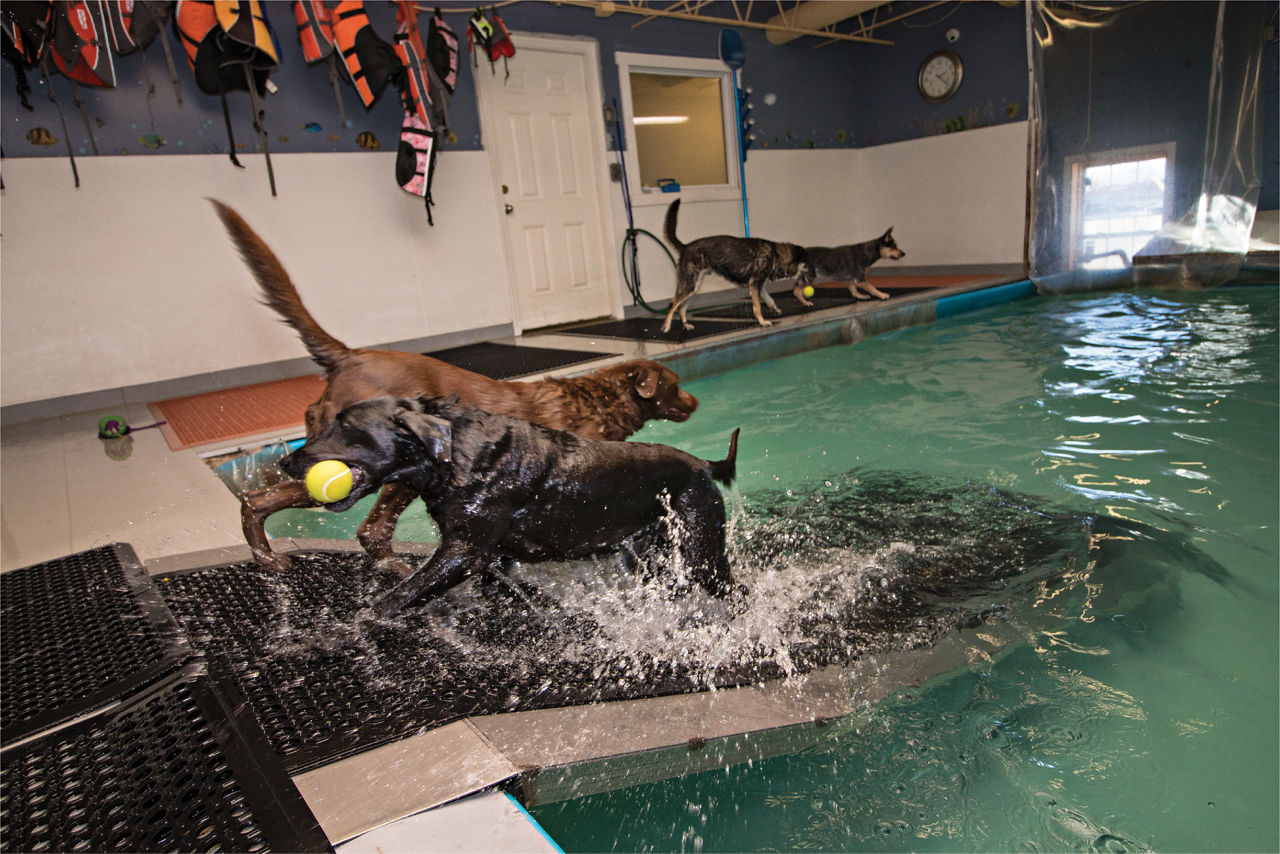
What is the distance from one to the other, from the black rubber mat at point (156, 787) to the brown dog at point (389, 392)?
90 centimetres

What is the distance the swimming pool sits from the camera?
4.99 feet

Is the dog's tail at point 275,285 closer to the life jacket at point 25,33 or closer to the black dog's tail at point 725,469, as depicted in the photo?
the black dog's tail at point 725,469

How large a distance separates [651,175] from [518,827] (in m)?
10.1

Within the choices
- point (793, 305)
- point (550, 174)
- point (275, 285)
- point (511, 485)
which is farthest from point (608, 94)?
point (511, 485)

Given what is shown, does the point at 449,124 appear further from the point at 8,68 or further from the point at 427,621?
the point at 427,621

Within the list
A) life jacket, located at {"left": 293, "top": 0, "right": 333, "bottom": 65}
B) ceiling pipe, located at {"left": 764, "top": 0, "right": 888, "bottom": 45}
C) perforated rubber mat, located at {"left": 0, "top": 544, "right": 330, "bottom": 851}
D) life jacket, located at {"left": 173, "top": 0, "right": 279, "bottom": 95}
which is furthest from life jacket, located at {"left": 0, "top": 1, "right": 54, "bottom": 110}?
ceiling pipe, located at {"left": 764, "top": 0, "right": 888, "bottom": 45}

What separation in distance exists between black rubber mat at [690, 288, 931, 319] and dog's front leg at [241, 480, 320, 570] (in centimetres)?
582

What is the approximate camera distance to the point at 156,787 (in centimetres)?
123

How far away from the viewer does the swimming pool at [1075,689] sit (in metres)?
1.52

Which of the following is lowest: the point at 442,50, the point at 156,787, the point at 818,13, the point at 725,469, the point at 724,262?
the point at 156,787

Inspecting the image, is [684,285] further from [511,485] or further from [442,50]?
[511,485]

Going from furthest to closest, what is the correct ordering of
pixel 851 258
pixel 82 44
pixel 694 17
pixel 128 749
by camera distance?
1. pixel 694 17
2. pixel 851 258
3. pixel 82 44
4. pixel 128 749

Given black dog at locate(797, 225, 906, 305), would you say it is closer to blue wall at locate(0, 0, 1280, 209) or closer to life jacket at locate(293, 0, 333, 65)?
blue wall at locate(0, 0, 1280, 209)

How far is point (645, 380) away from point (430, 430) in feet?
3.85
